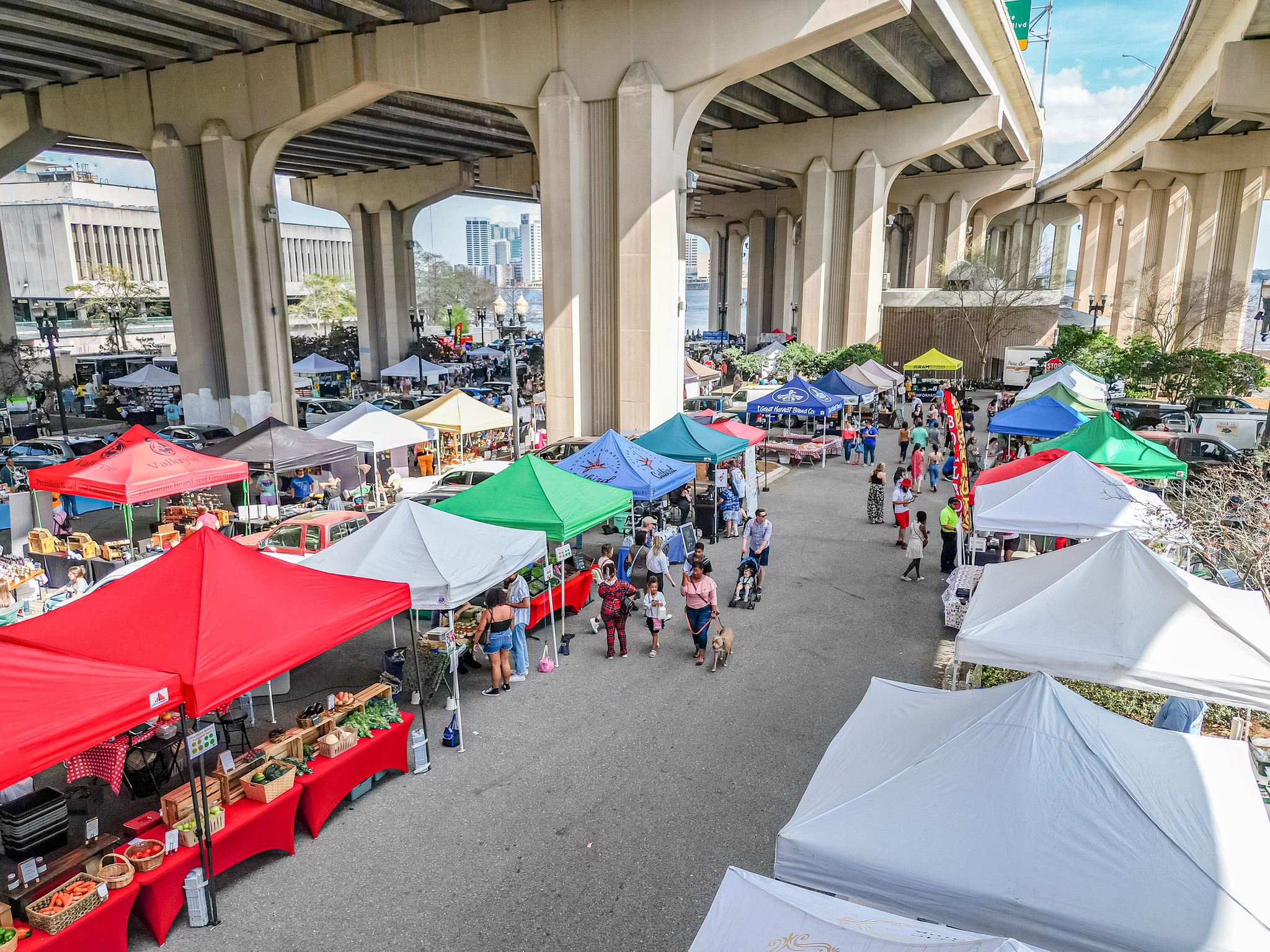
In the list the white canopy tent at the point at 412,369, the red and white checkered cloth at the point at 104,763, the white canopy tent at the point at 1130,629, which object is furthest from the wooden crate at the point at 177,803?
the white canopy tent at the point at 412,369

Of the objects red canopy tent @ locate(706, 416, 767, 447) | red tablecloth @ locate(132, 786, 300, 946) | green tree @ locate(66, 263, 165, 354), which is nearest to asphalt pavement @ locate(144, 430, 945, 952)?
red tablecloth @ locate(132, 786, 300, 946)

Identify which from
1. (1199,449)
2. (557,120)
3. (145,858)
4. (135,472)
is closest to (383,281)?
(557,120)

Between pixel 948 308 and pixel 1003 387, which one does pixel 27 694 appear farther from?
pixel 948 308

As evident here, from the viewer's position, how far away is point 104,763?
24.0 ft

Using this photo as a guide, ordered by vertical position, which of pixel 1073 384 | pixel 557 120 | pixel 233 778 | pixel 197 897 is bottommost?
pixel 197 897

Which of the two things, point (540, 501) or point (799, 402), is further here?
point (799, 402)

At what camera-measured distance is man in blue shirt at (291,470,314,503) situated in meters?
18.8

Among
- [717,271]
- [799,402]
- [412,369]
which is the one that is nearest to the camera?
[799,402]

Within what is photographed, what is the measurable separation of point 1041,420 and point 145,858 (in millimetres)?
18803

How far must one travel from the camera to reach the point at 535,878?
6.76 metres

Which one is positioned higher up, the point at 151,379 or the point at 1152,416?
the point at 151,379

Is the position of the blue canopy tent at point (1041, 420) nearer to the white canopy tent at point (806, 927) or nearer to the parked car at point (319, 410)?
the white canopy tent at point (806, 927)

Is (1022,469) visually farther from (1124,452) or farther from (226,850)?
(226,850)

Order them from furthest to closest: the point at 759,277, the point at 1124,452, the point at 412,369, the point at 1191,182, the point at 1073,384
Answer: the point at 759,277 < the point at 1191,182 < the point at 412,369 < the point at 1073,384 < the point at 1124,452
